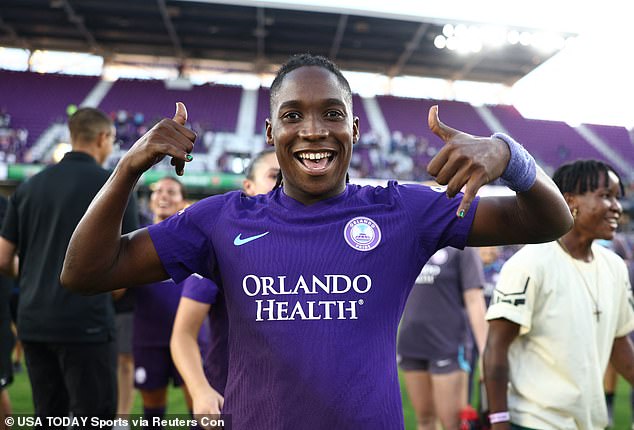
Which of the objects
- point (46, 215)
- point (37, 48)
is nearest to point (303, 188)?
point (46, 215)

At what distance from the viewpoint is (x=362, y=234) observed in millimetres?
1648

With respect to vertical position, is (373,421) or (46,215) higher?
(46,215)

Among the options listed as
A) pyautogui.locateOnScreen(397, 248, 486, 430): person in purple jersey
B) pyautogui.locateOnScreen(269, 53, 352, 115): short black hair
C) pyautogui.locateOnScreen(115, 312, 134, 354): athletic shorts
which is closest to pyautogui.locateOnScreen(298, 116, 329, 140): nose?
pyautogui.locateOnScreen(269, 53, 352, 115): short black hair

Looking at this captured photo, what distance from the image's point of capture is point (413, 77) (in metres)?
29.9

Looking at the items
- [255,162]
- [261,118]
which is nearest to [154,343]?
[255,162]

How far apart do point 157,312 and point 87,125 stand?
1.45 metres

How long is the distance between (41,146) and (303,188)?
21413mm

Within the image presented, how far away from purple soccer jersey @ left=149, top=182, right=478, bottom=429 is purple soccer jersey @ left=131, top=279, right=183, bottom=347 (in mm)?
2682

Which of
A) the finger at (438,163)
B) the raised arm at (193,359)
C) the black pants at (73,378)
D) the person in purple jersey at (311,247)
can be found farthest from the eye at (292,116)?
the black pants at (73,378)

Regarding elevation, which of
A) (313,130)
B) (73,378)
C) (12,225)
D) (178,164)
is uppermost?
(12,225)

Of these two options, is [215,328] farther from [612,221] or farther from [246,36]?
[246,36]

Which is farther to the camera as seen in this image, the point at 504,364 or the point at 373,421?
the point at 504,364

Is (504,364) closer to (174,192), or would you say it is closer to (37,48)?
(174,192)

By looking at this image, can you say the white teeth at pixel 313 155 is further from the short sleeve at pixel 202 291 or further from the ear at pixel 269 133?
the short sleeve at pixel 202 291
